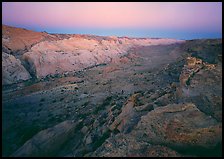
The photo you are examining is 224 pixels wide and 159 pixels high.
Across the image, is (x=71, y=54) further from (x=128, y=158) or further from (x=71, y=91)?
(x=128, y=158)

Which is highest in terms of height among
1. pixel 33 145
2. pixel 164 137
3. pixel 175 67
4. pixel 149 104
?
pixel 175 67

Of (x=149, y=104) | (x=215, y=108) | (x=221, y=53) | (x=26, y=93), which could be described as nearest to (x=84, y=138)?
(x=149, y=104)

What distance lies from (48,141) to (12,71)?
18.2 m

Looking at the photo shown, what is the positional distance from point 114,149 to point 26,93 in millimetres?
15103

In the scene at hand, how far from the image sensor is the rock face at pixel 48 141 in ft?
47.9

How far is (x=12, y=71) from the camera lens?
1244 inches

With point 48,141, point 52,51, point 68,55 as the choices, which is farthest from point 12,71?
point 48,141

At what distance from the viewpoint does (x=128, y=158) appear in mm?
11523

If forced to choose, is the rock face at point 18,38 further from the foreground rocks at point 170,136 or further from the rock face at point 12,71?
the foreground rocks at point 170,136

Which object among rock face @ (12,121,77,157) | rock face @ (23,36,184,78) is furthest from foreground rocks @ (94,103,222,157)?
rock face @ (23,36,184,78)

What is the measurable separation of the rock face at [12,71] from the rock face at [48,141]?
1506cm

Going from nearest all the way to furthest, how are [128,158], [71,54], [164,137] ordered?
1. [128,158]
2. [164,137]
3. [71,54]

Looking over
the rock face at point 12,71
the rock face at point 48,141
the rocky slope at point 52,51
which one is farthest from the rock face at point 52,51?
the rock face at point 48,141

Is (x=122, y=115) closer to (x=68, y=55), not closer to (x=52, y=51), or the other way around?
(x=52, y=51)
